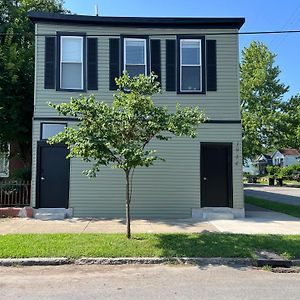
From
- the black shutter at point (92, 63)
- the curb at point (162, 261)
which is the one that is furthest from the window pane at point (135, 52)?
the curb at point (162, 261)

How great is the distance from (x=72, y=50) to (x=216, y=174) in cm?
671

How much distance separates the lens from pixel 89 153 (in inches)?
343

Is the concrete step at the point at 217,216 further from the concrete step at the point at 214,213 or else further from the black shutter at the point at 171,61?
the black shutter at the point at 171,61

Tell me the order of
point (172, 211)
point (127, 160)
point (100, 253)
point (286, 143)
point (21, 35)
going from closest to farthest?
point (100, 253) < point (127, 160) < point (172, 211) < point (21, 35) < point (286, 143)

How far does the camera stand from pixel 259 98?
157 feet

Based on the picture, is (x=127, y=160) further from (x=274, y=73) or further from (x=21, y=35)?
(x=274, y=73)

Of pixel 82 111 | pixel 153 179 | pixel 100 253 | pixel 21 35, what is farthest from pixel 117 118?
pixel 21 35

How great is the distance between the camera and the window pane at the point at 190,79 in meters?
13.8

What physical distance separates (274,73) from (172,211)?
4008cm

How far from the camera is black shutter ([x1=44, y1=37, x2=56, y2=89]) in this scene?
13.4 meters

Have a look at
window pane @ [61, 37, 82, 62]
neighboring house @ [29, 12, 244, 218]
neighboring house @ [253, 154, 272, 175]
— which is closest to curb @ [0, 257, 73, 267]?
neighboring house @ [29, 12, 244, 218]

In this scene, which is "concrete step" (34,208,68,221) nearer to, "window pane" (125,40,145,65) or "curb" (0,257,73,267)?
"curb" (0,257,73,267)

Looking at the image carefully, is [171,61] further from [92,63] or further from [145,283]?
[145,283]

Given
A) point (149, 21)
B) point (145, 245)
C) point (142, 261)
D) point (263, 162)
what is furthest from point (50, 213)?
point (263, 162)
